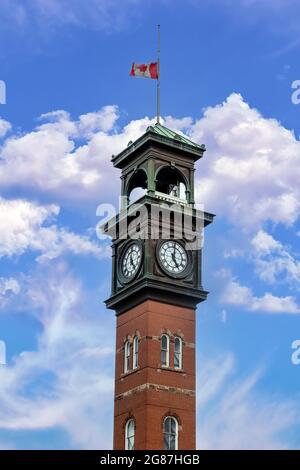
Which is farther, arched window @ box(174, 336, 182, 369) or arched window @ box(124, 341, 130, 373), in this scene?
arched window @ box(124, 341, 130, 373)

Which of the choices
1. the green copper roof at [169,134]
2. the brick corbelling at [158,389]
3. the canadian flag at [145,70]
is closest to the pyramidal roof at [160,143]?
the green copper roof at [169,134]

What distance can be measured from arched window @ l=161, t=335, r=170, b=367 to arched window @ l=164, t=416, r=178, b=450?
359 centimetres

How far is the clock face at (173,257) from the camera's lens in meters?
60.2

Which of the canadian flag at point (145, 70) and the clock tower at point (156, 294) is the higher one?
the canadian flag at point (145, 70)

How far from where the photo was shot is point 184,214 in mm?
61656

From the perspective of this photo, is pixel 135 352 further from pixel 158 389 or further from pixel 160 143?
pixel 160 143

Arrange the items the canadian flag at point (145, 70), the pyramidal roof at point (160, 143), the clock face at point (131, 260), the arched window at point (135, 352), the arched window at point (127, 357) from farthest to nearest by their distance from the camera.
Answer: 1. the canadian flag at point (145, 70)
2. the pyramidal roof at point (160, 143)
3. the clock face at point (131, 260)
4. the arched window at point (127, 357)
5. the arched window at point (135, 352)

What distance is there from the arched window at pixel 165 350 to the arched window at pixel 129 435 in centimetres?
429

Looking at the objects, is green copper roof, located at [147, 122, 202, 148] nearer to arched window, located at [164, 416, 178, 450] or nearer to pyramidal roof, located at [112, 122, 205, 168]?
pyramidal roof, located at [112, 122, 205, 168]

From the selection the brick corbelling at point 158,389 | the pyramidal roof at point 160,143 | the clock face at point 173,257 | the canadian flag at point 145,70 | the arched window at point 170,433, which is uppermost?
the canadian flag at point 145,70

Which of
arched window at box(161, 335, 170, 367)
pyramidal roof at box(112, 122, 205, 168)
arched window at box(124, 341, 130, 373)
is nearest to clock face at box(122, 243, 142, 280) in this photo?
arched window at box(124, 341, 130, 373)

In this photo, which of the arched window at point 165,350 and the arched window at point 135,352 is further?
the arched window at point 135,352

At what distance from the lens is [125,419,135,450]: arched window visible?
57.1 m

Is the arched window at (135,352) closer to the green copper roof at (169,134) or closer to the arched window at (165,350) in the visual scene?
the arched window at (165,350)
